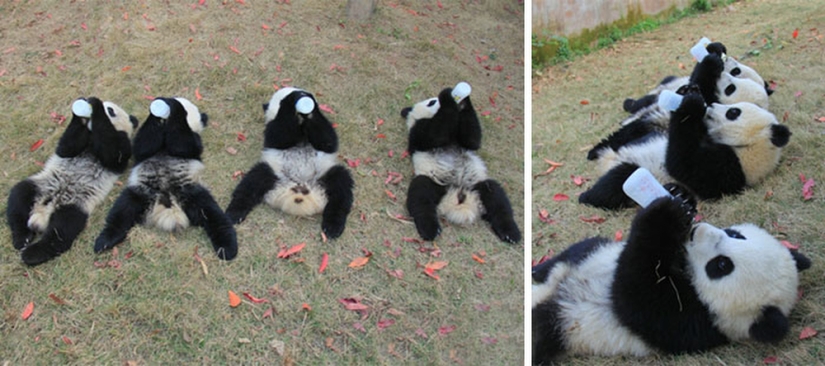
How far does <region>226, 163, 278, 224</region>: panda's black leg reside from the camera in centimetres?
383

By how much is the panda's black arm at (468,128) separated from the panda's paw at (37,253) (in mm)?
2595

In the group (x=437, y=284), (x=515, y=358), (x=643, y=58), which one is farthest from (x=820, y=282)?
(x=643, y=58)

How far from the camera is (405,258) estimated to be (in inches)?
145

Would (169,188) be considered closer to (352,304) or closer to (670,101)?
(352,304)

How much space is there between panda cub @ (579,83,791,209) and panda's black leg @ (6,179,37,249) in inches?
→ 130

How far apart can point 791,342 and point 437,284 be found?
5.55 feet

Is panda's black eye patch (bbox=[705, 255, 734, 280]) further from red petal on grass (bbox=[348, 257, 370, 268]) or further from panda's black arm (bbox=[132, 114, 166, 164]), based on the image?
panda's black arm (bbox=[132, 114, 166, 164])

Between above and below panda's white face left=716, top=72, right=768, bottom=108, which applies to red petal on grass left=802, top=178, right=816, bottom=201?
above

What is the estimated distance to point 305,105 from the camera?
4141mm

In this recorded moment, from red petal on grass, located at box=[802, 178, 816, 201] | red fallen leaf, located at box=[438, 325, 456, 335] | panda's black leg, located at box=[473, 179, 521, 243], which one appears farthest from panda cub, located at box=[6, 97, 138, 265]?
red petal on grass, located at box=[802, 178, 816, 201]

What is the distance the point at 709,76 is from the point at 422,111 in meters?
2.17

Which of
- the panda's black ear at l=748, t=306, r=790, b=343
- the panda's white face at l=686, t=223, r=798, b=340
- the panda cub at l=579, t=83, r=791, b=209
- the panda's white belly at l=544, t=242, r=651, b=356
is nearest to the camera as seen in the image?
the panda's black ear at l=748, t=306, r=790, b=343

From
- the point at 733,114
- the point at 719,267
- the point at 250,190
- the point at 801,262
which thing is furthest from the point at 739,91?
the point at 250,190

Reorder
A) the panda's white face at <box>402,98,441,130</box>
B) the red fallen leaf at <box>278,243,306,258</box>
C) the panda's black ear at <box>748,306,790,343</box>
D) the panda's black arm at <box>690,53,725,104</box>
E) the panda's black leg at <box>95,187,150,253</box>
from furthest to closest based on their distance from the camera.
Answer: the panda's black arm at <box>690,53,725,104</box> < the panda's white face at <box>402,98,441,130</box> < the red fallen leaf at <box>278,243,306,258</box> < the panda's black leg at <box>95,187,150,253</box> < the panda's black ear at <box>748,306,790,343</box>
